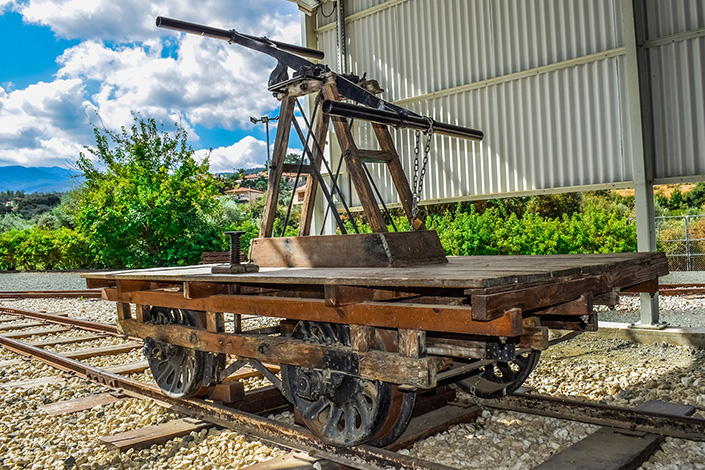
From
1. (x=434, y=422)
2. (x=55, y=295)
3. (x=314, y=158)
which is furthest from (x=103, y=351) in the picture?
(x=55, y=295)

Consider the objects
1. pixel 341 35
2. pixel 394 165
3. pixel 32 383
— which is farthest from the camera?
pixel 341 35

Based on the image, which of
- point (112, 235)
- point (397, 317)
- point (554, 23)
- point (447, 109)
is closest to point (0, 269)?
point (112, 235)

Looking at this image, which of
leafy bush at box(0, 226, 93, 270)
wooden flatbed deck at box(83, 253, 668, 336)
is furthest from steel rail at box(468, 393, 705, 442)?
leafy bush at box(0, 226, 93, 270)

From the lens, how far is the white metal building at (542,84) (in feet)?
23.8

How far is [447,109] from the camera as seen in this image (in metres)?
9.38

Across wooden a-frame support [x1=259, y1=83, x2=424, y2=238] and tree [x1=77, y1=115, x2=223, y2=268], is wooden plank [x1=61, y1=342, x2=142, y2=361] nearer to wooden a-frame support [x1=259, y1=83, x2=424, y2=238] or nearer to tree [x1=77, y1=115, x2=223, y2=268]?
wooden a-frame support [x1=259, y1=83, x2=424, y2=238]

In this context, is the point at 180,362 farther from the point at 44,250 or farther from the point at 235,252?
the point at 44,250

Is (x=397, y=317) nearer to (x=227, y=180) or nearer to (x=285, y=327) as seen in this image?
(x=285, y=327)

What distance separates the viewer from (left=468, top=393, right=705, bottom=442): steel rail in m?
3.67

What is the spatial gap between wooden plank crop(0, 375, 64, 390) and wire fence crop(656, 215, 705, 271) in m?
14.6

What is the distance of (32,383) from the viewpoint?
604 cm

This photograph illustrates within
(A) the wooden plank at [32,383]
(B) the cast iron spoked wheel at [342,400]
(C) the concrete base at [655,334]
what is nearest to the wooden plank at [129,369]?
(A) the wooden plank at [32,383]

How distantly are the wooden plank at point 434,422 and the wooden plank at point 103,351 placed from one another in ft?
15.6

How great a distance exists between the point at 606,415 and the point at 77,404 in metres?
4.24
